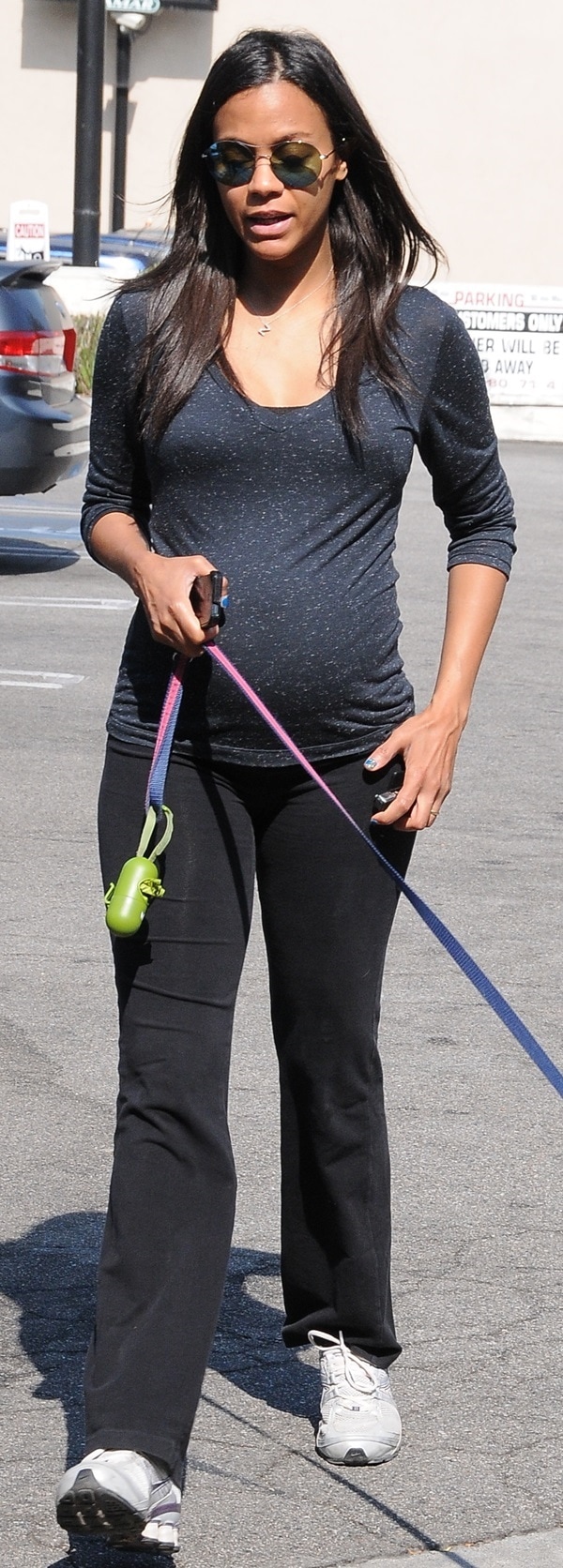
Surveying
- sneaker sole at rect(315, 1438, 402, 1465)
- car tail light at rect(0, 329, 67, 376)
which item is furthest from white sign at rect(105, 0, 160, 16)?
sneaker sole at rect(315, 1438, 402, 1465)

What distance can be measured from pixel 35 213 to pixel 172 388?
17361 mm

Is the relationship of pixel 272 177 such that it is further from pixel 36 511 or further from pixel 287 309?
pixel 36 511

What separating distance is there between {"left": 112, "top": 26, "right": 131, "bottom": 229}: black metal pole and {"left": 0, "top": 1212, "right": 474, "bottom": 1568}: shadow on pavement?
91.4 ft

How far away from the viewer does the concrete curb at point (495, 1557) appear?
2670 mm

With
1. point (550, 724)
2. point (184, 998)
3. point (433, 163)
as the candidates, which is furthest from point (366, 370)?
point (433, 163)

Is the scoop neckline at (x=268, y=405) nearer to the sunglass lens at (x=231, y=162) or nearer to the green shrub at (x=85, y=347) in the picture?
the sunglass lens at (x=231, y=162)

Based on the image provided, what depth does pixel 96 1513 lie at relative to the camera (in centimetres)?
242

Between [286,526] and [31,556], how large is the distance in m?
10.0

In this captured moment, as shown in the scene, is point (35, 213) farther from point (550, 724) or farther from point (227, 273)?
point (227, 273)

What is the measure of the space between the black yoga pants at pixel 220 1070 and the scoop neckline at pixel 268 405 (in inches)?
17.8

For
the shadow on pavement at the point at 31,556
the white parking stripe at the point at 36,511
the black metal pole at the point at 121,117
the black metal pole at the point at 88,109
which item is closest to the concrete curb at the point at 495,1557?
the shadow on pavement at the point at 31,556

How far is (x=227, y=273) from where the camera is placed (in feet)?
9.04

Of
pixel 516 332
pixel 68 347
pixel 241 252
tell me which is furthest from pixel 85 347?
pixel 241 252

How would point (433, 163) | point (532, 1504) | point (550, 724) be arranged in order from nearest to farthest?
1. point (532, 1504)
2. point (550, 724)
3. point (433, 163)
